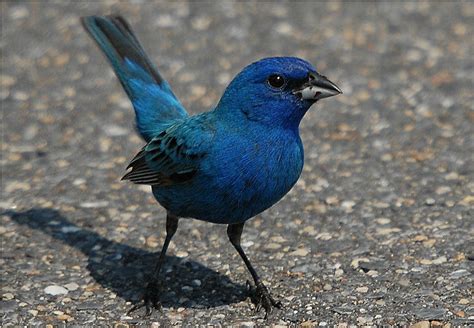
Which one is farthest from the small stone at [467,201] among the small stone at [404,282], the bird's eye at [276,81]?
the bird's eye at [276,81]

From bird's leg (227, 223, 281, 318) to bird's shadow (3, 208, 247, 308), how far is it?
13 cm

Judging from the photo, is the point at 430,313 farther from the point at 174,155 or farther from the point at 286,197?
the point at 286,197

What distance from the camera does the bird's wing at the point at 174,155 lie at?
4.06 meters

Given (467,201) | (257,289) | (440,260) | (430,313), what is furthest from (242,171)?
(467,201)

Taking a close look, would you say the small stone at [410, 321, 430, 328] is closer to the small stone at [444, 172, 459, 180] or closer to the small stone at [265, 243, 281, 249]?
the small stone at [265, 243, 281, 249]

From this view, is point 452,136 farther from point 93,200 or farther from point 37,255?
point 37,255

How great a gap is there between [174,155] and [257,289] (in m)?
0.74

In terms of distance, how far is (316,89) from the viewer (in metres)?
3.93

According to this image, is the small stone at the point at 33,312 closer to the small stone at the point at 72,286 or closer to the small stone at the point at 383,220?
the small stone at the point at 72,286

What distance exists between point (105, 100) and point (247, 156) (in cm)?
312

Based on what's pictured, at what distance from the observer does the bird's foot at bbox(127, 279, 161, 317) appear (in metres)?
4.32

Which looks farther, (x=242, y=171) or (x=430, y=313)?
(x=430, y=313)

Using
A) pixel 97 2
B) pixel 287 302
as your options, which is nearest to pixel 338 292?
pixel 287 302

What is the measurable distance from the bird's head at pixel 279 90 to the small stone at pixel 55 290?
126cm
